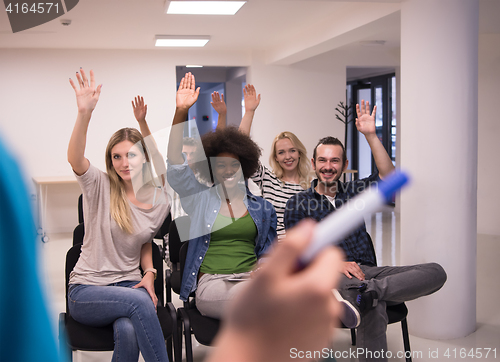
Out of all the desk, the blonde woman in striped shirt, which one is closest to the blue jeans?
the blonde woman in striped shirt

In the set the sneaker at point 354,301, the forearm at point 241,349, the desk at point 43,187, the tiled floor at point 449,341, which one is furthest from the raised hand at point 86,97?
the desk at point 43,187

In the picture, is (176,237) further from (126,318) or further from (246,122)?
(246,122)

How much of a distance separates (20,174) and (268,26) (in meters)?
6.15

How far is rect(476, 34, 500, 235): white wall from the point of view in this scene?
6566mm

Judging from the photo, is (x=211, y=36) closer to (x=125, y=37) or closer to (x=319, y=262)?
(x=125, y=37)

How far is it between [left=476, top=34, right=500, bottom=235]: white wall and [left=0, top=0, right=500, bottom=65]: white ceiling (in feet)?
1.37

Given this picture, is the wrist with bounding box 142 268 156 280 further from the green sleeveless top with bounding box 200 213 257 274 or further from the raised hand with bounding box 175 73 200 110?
the raised hand with bounding box 175 73 200 110

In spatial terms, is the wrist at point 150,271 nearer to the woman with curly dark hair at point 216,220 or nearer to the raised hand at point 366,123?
the woman with curly dark hair at point 216,220

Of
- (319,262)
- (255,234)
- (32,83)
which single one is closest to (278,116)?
(32,83)

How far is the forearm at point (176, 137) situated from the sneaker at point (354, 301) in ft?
3.63

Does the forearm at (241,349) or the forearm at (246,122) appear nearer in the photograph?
the forearm at (241,349)

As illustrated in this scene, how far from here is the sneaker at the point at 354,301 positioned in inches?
87.8

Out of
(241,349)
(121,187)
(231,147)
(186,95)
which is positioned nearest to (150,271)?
(121,187)

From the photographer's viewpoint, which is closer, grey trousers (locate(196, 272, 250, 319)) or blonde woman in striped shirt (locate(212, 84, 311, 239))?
grey trousers (locate(196, 272, 250, 319))
